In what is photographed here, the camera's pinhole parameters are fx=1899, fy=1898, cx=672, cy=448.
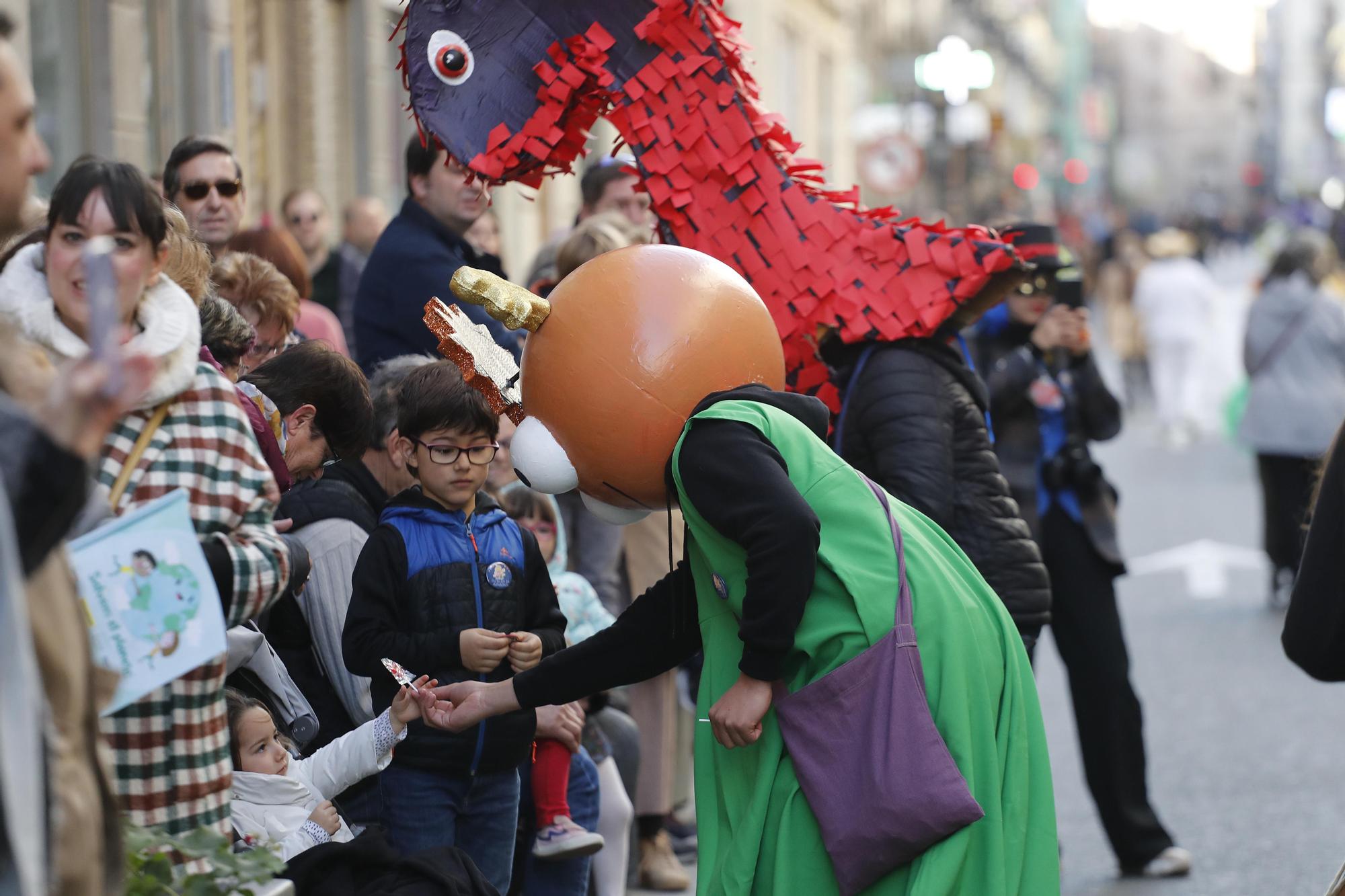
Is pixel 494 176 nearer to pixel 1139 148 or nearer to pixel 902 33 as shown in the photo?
pixel 902 33

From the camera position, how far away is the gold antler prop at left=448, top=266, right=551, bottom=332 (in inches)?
141

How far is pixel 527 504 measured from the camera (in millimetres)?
5348

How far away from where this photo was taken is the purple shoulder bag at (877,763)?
3.31m

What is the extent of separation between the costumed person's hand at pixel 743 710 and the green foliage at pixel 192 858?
33.7 inches

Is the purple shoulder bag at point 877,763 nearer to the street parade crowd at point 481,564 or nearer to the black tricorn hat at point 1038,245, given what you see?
the street parade crowd at point 481,564

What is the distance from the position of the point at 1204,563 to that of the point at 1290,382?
1686 millimetres

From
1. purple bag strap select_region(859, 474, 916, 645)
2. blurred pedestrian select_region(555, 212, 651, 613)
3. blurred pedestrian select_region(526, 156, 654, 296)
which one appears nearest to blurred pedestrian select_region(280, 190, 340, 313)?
blurred pedestrian select_region(526, 156, 654, 296)

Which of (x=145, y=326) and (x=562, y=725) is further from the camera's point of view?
(x=562, y=725)

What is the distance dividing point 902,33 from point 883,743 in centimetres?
4261

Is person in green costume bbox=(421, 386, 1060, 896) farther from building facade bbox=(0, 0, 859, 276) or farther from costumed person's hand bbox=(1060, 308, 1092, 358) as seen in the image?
costumed person's hand bbox=(1060, 308, 1092, 358)

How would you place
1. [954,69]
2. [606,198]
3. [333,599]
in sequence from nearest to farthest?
[333,599]
[606,198]
[954,69]

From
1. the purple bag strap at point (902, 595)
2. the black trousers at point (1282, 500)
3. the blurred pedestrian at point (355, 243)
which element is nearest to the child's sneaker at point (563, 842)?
the purple bag strap at point (902, 595)

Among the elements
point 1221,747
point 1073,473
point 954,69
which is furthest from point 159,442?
point 954,69

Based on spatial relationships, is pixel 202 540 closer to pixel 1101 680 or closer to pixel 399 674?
pixel 399 674
